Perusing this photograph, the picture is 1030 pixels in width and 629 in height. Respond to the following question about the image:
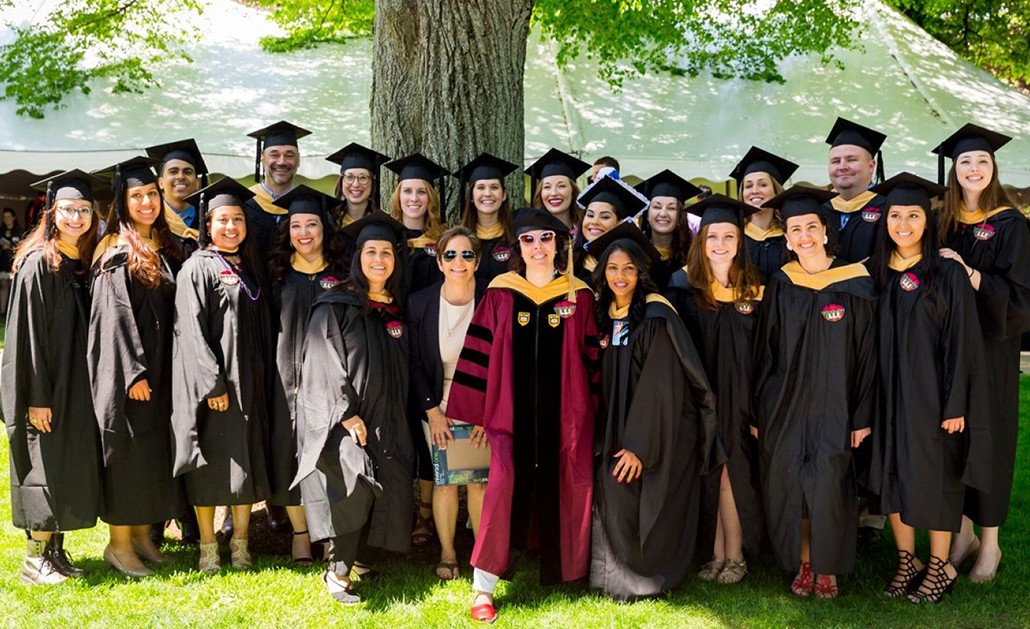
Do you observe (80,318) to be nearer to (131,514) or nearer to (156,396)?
(156,396)

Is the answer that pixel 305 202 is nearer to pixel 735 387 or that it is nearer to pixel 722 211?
pixel 722 211

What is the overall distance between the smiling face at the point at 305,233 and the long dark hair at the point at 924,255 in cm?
274

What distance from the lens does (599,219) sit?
507 cm

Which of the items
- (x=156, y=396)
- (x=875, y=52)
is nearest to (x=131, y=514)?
(x=156, y=396)

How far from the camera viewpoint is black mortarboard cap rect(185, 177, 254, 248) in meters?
4.65

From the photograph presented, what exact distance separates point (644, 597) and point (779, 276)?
5.43 ft

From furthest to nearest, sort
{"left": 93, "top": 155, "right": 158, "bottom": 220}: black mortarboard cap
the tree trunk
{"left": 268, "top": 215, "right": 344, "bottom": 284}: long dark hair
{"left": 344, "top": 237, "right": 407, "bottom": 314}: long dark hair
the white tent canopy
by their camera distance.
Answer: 1. the white tent canopy
2. the tree trunk
3. {"left": 268, "top": 215, "right": 344, "bottom": 284}: long dark hair
4. {"left": 93, "top": 155, "right": 158, "bottom": 220}: black mortarboard cap
5. {"left": 344, "top": 237, "right": 407, "bottom": 314}: long dark hair

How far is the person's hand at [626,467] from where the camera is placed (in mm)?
4352

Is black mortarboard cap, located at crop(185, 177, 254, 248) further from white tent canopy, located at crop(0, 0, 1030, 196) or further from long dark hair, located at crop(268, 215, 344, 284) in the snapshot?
white tent canopy, located at crop(0, 0, 1030, 196)

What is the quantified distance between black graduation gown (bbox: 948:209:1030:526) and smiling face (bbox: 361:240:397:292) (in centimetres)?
274

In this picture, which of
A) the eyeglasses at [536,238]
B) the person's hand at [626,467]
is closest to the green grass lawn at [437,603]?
the person's hand at [626,467]

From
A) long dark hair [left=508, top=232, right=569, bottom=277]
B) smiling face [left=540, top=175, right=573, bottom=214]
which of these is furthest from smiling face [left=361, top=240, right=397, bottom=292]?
smiling face [left=540, top=175, right=573, bottom=214]

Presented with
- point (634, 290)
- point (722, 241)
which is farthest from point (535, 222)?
point (722, 241)

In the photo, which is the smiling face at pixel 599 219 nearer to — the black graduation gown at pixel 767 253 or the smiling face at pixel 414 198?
the black graduation gown at pixel 767 253
